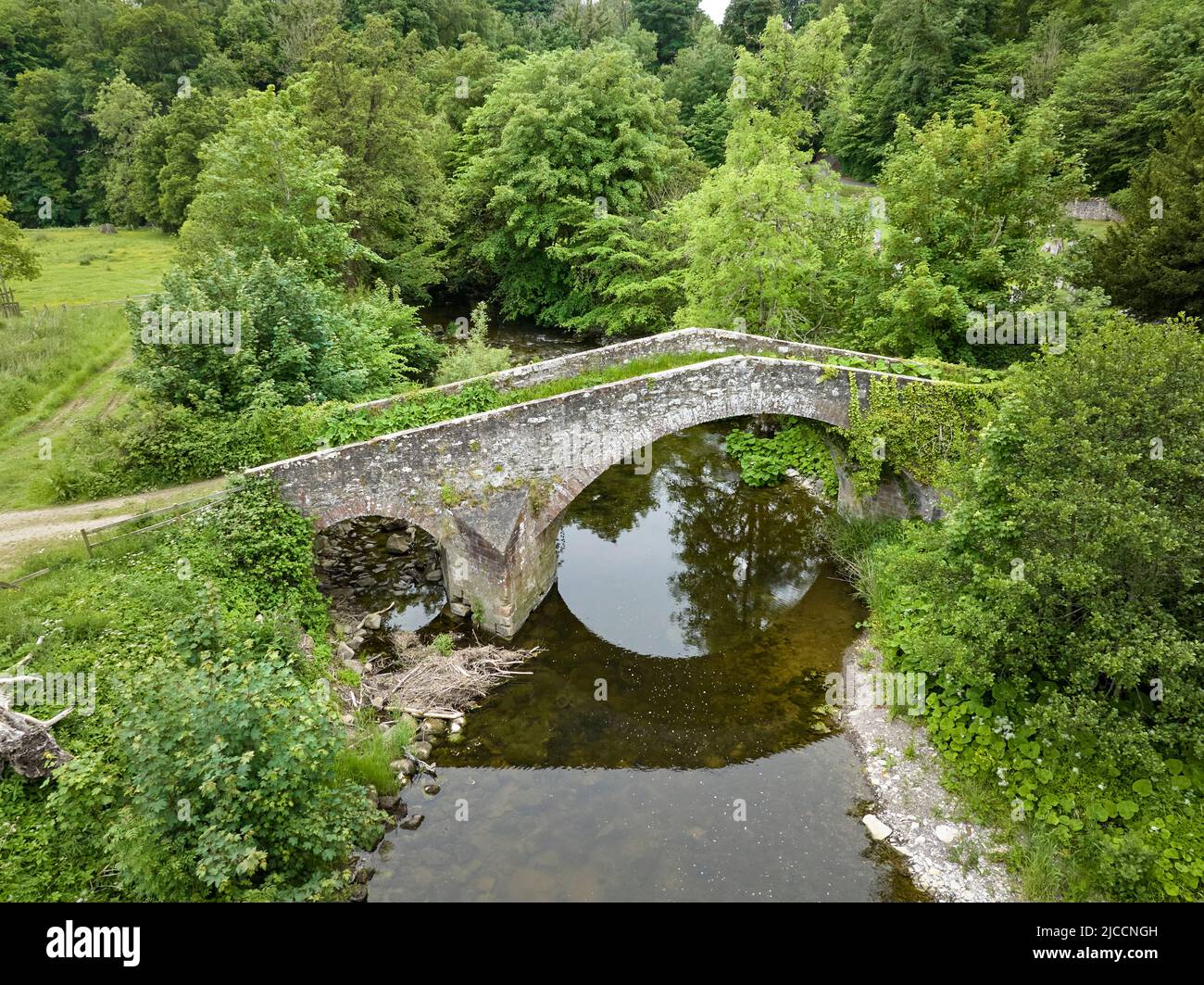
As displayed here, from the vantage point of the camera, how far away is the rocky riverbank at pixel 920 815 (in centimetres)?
1042

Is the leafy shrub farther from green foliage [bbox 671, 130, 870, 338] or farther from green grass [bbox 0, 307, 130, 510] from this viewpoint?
green foliage [bbox 671, 130, 870, 338]

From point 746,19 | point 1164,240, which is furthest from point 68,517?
point 746,19

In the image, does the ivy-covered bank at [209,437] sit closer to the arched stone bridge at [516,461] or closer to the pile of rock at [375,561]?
the arched stone bridge at [516,461]

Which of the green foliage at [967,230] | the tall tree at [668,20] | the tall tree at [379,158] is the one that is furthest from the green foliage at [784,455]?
the tall tree at [668,20]

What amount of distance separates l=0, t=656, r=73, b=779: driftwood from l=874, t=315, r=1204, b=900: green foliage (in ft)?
41.4

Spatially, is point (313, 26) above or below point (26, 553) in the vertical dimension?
above

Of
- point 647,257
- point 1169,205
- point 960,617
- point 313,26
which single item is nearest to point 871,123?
point 647,257

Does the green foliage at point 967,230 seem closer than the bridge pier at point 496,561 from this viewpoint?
No

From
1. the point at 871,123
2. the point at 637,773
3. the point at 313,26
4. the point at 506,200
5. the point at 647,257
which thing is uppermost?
the point at 313,26

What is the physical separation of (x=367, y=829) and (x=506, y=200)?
28.2 meters

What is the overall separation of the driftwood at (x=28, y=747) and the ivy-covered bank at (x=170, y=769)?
199 mm

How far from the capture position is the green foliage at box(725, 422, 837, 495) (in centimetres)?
1875

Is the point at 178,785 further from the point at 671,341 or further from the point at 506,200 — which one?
the point at 506,200

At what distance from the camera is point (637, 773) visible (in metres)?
12.7
